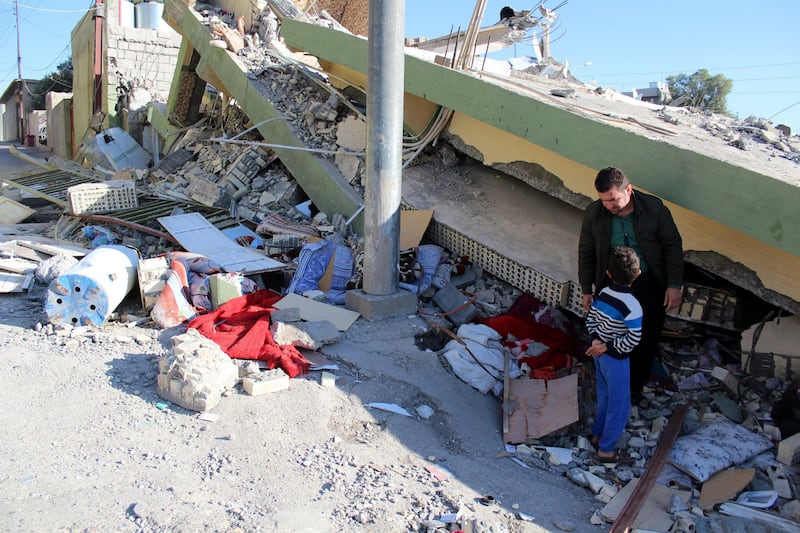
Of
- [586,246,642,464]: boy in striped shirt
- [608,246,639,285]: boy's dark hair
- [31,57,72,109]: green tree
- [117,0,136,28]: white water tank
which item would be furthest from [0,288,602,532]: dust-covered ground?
[31,57,72,109]: green tree

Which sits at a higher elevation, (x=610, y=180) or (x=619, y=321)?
(x=610, y=180)

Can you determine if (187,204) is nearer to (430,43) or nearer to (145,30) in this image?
(430,43)

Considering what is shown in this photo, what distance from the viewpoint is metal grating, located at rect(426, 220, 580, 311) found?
4.92 m

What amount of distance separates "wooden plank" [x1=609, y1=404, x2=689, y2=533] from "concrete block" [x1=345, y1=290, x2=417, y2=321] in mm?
2042

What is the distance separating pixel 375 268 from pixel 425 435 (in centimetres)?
153

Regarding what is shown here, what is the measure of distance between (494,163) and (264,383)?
3.16 m

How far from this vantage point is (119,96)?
1500 centimetres

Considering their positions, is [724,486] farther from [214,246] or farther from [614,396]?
[214,246]

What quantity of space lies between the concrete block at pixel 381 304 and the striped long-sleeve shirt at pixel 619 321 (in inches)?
66.5

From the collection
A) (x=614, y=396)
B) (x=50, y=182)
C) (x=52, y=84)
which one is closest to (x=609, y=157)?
(x=614, y=396)

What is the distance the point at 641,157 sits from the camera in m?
4.24

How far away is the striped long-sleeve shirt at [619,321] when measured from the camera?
350 centimetres

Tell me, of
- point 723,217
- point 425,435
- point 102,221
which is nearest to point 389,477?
point 425,435

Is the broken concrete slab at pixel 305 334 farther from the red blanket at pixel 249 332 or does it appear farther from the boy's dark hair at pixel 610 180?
the boy's dark hair at pixel 610 180
